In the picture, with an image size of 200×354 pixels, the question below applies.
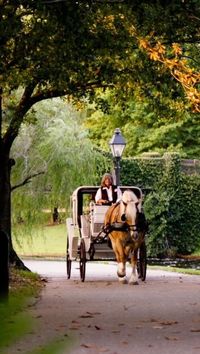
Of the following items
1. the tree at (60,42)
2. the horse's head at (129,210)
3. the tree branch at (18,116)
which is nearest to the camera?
the tree at (60,42)

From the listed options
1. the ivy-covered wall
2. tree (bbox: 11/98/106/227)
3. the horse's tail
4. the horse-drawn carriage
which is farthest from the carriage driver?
the ivy-covered wall

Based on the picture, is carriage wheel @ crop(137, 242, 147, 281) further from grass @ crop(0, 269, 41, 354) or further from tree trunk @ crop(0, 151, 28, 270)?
grass @ crop(0, 269, 41, 354)

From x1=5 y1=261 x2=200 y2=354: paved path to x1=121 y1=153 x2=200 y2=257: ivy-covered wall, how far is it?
77.5 feet

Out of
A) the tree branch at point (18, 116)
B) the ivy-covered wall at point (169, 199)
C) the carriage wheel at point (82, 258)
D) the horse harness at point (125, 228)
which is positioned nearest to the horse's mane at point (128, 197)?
the horse harness at point (125, 228)

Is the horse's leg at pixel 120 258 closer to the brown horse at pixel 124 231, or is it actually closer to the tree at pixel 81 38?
the brown horse at pixel 124 231

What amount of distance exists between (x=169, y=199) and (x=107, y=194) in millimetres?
22661

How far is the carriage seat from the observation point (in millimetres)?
19641

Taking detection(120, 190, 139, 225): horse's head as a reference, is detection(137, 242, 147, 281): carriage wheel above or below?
below

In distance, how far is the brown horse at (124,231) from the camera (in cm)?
1844

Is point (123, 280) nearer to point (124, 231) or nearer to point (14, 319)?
point (124, 231)

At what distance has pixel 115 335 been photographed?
9.17 m

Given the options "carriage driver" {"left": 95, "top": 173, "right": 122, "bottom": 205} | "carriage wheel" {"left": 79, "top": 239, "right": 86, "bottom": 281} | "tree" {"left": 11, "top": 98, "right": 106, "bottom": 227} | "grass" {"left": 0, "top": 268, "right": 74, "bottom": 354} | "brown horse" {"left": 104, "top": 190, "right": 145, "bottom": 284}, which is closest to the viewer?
"grass" {"left": 0, "top": 268, "right": 74, "bottom": 354}

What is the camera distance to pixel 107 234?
752 inches

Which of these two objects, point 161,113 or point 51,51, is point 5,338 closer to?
point 51,51
